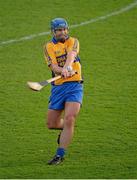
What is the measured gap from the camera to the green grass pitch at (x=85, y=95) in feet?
37.1

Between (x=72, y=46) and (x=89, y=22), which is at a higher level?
(x=89, y=22)

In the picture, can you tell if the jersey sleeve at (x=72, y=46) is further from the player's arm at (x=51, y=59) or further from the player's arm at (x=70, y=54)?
the player's arm at (x=51, y=59)

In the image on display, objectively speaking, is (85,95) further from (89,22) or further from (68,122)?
(89,22)

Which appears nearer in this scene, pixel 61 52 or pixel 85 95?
pixel 61 52

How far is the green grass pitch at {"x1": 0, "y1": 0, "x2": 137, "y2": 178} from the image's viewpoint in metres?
11.3

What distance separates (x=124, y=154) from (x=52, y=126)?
3.87 ft

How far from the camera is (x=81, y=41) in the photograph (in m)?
17.6

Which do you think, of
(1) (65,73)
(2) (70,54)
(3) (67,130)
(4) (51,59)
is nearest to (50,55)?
(4) (51,59)

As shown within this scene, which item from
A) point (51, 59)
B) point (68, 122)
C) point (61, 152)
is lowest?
point (61, 152)

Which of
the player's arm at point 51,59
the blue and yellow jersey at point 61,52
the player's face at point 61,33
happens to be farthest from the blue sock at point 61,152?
the player's face at point 61,33

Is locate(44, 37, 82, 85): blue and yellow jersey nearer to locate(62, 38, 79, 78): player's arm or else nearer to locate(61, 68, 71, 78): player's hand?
locate(62, 38, 79, 78): player's arm

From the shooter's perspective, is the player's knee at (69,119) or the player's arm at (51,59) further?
the player's arm at (51,59)

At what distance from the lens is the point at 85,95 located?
1474 centimetres

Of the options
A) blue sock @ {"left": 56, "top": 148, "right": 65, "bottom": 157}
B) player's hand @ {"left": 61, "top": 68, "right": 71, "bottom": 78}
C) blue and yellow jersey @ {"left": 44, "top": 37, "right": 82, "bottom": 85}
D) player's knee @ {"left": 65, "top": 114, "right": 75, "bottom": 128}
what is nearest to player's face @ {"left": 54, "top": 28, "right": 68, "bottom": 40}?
blue and yellow jersey @ {"left": 44, "top": 37, "right": 82, "bottom": 85}
